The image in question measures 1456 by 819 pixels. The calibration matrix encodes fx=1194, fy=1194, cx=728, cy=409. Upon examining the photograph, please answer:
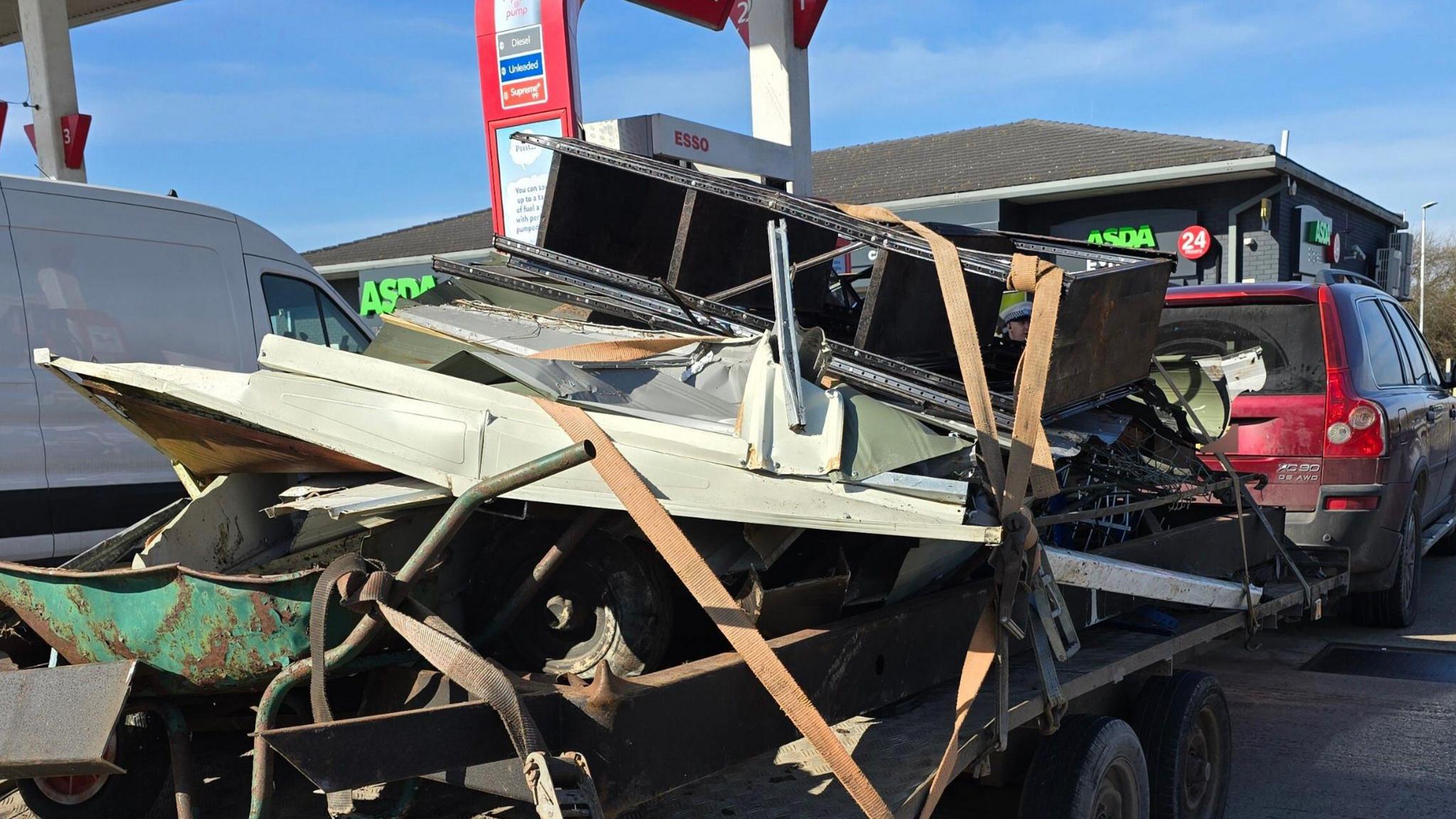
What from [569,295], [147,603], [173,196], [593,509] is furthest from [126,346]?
[593,509]

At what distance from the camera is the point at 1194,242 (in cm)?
1988

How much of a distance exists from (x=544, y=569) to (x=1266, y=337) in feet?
16.8

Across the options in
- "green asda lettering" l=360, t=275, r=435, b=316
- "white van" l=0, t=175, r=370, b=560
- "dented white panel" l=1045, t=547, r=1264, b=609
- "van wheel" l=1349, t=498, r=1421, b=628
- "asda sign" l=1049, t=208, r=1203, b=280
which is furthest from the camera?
"green asda lettering" l=360, t=275, r=435, b=316

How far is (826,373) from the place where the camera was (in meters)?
3.32

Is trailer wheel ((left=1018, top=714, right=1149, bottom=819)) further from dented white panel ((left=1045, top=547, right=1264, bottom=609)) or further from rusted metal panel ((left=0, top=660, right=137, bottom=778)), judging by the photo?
rusted metal panel ((left=0, top=660, right=137, bottom=778))

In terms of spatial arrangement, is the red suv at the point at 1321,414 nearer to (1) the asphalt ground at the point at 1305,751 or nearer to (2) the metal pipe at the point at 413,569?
(1) the asphalt ground at the point at 1305,751

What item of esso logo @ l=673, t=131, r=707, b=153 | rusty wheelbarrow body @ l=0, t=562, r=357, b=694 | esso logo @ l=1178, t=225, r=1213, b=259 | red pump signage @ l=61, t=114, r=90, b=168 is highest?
red pump signage @ l=61, t=114, r=90, b=168

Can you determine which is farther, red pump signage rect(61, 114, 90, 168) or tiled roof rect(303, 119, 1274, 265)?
tiled roof rect(303, 119, 1274, 265)

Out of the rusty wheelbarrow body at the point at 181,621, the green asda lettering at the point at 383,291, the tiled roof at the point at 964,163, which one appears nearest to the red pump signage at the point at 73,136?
the rusty wheelbarrow body at the point at 181,621

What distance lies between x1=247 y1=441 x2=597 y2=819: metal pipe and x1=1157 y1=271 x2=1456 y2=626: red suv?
497 cm

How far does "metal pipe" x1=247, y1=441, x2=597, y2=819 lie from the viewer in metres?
2.35

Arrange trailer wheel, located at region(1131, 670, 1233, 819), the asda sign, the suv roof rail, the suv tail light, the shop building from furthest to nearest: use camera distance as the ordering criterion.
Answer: the asda sign → the shop building → the suv roof rail → the suv tail light → trailer wheel, located at region(1131, 670, 1233, 819)

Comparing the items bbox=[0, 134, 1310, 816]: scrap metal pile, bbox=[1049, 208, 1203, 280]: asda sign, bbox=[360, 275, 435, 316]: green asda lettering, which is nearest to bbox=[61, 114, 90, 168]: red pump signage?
bbox=[0, 134, 1310, 816]: scrap metal pile

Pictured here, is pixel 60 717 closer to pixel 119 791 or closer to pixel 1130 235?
pixel 119 791
